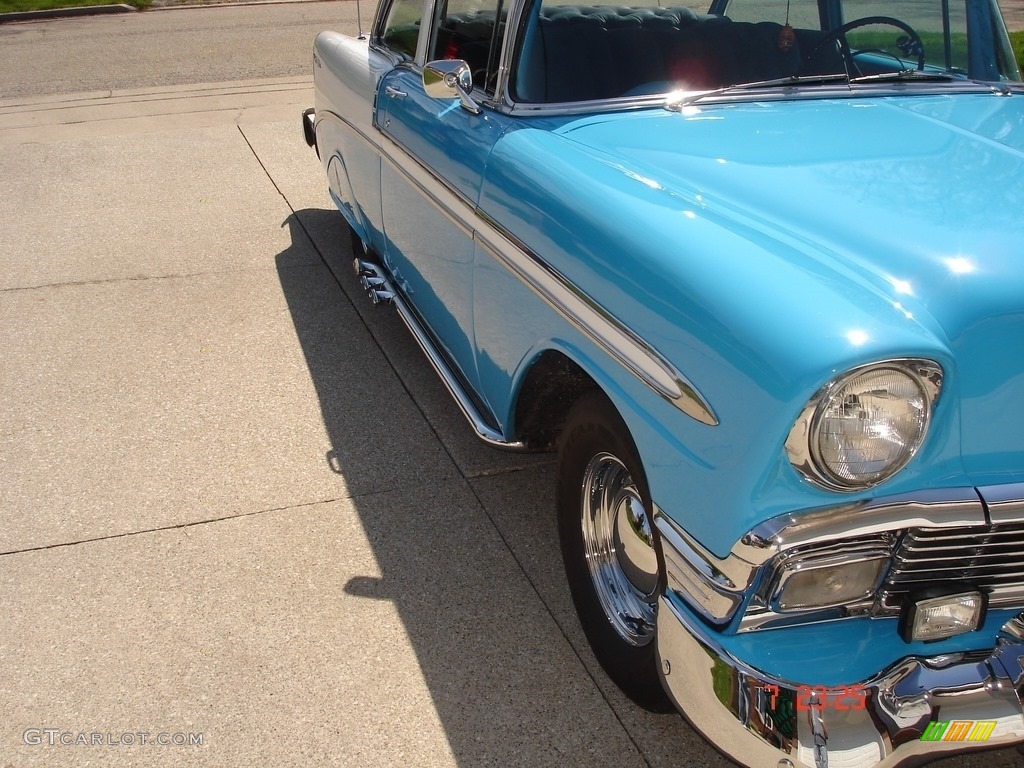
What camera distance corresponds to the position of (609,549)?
2.43m

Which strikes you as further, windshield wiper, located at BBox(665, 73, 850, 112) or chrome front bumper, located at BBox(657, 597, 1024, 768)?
windshield wiper, located at BBox(665, 73, 850, 112)

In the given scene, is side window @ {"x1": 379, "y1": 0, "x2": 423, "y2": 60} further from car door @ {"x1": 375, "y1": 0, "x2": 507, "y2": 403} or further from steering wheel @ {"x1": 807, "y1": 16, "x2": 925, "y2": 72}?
steering wheel @ {"x1": 807, "y1": 16, "x2": 925, "y2": 72}

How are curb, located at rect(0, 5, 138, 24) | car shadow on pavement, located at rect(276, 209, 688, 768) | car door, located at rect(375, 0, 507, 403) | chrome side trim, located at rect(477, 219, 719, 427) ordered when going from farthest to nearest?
1. curb, located at rect(0, 5, 138, 24)
2. car door, located at rect(375, 0, 507, 403)
3. car shadow on pavement, located at rect(276, 209, 688, 768)
4. chrome side trim, located at rect(477, 219, 719, 427)

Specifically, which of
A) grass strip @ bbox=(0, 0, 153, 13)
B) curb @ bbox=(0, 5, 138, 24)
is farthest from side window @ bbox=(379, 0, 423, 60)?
grass strip @ bbox=(0, 0, 153, 13)

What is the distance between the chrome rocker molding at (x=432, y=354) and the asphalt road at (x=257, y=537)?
36 centimetres

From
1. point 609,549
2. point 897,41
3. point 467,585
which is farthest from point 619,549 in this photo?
point 897,41

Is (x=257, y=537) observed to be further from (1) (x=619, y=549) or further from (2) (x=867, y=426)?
(2) (x=867, y=426)

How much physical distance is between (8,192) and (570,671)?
18.8 ft

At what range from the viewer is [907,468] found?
1660mm

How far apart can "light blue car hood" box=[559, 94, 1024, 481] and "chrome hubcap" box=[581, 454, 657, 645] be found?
27.0 inches

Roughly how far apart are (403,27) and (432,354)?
1432 mm

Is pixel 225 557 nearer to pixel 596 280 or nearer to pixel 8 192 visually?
pixel 596 280

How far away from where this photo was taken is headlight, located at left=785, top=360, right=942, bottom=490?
1.60m

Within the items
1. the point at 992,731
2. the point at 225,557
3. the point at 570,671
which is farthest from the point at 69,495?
the point at 992,731
